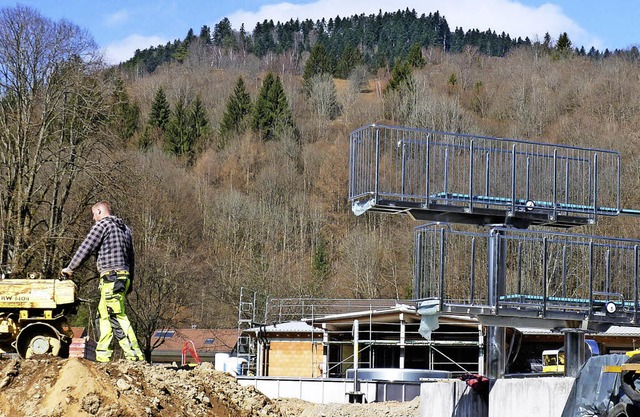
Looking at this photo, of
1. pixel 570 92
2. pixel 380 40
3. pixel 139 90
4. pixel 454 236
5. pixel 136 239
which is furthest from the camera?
pixel 380 40

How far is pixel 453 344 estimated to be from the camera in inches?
1596

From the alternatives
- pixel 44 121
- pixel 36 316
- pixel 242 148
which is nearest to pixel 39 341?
pixel 36 316

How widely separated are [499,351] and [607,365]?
9.94ft

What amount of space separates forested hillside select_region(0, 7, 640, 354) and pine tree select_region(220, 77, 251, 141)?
17cm

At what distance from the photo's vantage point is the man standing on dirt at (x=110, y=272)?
13344 mm

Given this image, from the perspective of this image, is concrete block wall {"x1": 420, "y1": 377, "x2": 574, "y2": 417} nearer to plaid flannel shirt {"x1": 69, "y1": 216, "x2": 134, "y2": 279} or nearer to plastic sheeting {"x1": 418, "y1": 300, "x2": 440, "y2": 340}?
plastic sheeting {"x1": 418, "y1": 300, "x2": 440, "y2": 340}

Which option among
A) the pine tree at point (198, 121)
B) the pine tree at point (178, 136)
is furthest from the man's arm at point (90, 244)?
the pine tree at point (198, 121)

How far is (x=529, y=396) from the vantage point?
13250 mm

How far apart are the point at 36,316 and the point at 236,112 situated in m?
108

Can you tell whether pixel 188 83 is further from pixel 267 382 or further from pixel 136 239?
pixel 267 382

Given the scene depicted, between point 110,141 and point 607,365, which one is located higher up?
point 110,141

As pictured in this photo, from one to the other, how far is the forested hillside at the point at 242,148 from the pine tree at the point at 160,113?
0.18 metres

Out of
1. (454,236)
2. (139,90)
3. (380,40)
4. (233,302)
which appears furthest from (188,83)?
(454,236)

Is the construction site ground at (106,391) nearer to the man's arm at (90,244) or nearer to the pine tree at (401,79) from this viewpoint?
the man's arm at (90,244)
